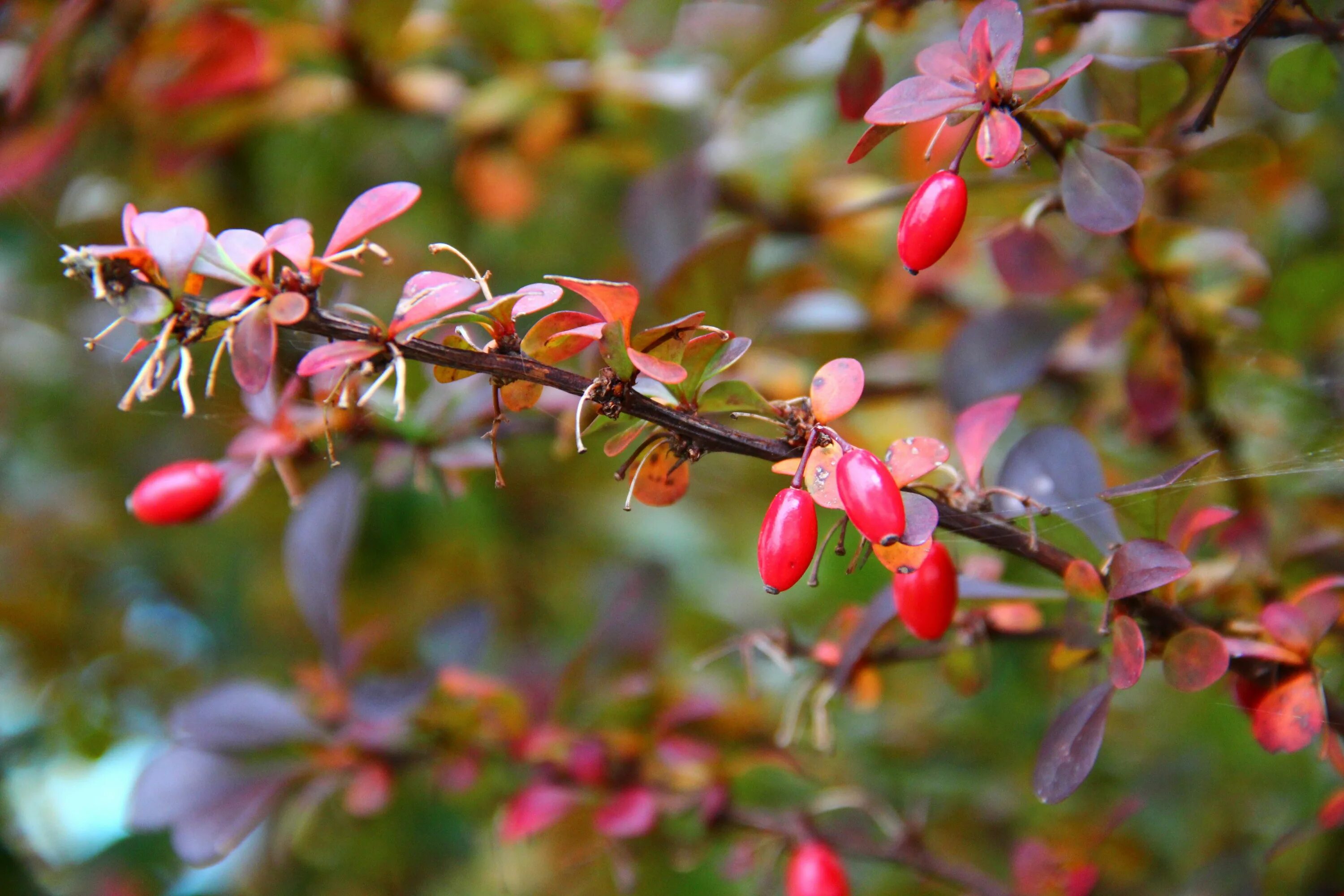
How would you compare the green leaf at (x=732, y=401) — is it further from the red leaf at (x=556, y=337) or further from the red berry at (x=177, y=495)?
the red berry at (x=177, y=495)

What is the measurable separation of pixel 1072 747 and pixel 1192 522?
4.7 inches

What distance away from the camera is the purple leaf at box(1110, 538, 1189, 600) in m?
0.35

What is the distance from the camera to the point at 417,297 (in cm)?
33

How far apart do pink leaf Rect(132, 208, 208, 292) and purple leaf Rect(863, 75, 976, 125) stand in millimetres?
242

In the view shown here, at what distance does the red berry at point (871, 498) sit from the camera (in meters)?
0.30

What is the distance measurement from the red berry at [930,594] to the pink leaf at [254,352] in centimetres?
25

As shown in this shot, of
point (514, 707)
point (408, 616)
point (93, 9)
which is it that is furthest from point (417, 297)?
point (408, 616)

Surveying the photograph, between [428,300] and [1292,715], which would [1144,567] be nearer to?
[1292,715]

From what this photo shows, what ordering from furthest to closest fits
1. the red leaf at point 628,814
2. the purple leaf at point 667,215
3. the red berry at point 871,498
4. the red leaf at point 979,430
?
the purple leaf at point 667,215 < the red leaf at point 628,814 < the red leaf at point 979,430 < the red berry at point 871,498

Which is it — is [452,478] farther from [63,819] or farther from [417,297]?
[63,819]

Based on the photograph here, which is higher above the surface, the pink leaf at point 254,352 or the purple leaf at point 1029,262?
the pink leaf at point 254,352

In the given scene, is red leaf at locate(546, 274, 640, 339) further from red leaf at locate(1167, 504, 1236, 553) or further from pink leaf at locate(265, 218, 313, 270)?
red leaf at locate(1167, 504, 1236, 553)

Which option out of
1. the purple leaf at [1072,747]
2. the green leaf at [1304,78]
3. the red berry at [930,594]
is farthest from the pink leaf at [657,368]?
the green leaf at [1304,78]

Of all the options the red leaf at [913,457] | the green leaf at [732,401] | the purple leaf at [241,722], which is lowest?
the purple leaf at [241,722]
